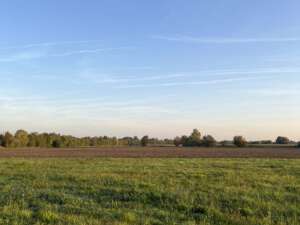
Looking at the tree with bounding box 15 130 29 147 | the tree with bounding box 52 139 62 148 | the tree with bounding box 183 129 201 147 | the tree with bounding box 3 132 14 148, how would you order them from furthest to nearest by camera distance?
the tree with bounding box 183 129 201 147 → the tree with bounding box 52 139 62 148 → the tree with bounding box 15 130 29 147 → the tree with bounding box 3 132 14 148

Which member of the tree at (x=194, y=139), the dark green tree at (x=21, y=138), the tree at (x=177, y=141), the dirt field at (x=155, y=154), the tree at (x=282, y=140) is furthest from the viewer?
the tree at (x=282, y=140)

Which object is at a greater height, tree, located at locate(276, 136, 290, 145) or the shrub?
tree, located at locate(276, 136, 290, 145)

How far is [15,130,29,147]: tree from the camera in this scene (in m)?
116

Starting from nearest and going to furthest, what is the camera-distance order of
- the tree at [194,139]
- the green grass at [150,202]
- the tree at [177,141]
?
the green grass at [150,202]
the tree at [194,139]
the tree at [177,141]

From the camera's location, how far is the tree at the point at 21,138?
115500 mm

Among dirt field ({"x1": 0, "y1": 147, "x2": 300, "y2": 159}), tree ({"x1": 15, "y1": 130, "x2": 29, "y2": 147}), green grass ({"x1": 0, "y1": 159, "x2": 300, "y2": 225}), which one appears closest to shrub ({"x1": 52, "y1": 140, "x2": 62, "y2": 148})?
tree ({"x1": 15, "y1": 130, "x2": 29, "y2": 147})

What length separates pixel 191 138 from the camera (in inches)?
5477

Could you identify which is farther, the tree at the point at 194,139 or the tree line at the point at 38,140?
the tree at the point at 194,139

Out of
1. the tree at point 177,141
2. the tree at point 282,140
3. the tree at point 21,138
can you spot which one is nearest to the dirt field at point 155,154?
the tree at point 21,138

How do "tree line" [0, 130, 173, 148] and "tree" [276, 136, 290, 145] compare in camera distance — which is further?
"tree" [276, 136, 290, 145]

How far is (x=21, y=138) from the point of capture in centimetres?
11831

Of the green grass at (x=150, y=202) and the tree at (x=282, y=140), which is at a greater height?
the tree at (x=282, y=140)

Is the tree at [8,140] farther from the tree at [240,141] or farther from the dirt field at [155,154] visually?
the tree at [240,141]

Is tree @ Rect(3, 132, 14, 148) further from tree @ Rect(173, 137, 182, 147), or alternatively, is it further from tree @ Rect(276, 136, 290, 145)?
tree @ Rect(276, 136, 290, 145)
